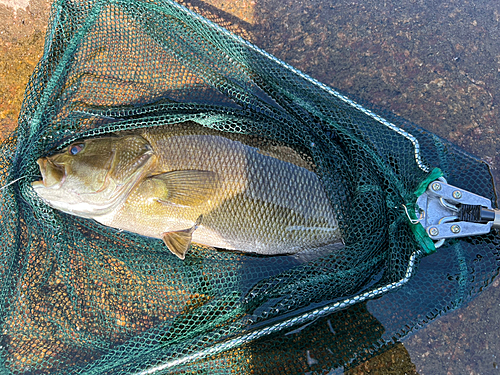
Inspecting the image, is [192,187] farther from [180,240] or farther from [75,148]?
[75,148]

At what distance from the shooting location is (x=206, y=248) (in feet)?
8.49

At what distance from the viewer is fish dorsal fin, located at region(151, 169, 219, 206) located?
2305 mm

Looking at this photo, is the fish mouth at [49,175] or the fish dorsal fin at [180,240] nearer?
the fish mouth at [49,175]

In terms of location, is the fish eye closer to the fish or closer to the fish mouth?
the fish

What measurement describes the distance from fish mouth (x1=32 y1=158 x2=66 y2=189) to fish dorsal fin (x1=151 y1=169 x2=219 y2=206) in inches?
23.7

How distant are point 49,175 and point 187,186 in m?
0.89

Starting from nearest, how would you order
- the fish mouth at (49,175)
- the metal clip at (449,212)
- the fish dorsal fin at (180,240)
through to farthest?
the metal clip at (449,212) → the fish mouth at (49,175) → the fish dorsal fin at (180,240)

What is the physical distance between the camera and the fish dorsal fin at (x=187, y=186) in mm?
2305

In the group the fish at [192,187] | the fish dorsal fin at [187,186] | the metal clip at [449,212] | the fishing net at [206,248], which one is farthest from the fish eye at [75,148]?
the metal clip at [449,212]

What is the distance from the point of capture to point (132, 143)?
7.80 feet

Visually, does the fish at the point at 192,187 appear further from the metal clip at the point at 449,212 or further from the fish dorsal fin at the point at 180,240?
the metal clip at the point at 449,212

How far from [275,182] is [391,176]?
76cm

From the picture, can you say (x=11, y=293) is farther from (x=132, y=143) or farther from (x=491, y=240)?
(x=491, y=240)

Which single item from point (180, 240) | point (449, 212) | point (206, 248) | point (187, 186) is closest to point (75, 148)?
point (187, 186)
